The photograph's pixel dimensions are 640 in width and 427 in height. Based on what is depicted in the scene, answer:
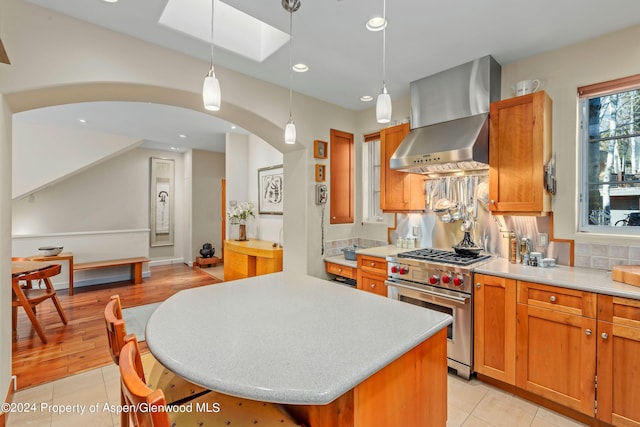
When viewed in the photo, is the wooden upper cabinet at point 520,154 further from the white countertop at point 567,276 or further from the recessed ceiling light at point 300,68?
the recessed ceiling light at point 300,68

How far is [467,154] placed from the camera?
2412 millimetres

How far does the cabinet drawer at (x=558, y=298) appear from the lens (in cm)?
187

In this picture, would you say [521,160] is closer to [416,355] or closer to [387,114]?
[387,114]

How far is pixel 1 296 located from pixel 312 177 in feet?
8.98

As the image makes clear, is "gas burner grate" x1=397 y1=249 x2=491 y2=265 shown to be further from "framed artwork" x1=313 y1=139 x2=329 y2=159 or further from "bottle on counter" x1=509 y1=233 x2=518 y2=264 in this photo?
"framed artwork" x1=313 y1=139 x2=329 y2=159

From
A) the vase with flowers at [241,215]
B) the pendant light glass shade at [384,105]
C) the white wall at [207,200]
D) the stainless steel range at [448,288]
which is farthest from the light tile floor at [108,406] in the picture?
the white wall at [207,200]

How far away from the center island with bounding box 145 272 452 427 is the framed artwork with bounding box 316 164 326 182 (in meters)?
2.09

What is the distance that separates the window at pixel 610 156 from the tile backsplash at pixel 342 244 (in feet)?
6.70

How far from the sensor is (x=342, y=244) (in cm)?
390

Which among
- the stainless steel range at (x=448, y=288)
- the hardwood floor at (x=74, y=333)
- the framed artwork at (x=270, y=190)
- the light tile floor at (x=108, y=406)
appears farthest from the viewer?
the framed artwork at (x=270, y=190)

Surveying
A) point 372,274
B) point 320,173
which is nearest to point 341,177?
point 320,173

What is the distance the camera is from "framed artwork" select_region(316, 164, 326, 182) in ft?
11.7

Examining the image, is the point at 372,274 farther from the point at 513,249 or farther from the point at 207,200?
the point at 207,200

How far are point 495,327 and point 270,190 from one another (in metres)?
4.05
